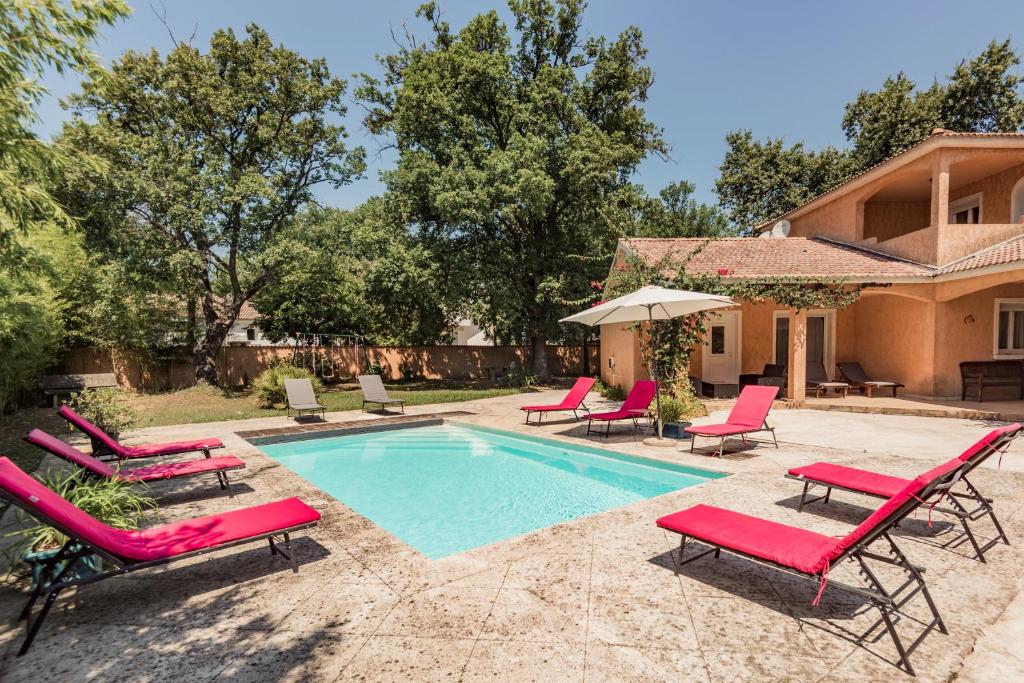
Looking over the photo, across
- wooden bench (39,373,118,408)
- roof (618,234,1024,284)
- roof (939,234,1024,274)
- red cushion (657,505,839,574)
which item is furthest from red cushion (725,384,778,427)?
wooden bench (39,373,118,408)

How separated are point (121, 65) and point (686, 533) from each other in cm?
2567

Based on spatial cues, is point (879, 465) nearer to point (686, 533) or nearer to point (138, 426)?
point (686, 533)

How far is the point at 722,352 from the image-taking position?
16.5m

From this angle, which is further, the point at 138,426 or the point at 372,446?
the point at 138,426

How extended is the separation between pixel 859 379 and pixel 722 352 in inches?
155

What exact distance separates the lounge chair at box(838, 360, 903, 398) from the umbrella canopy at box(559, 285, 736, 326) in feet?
27.4

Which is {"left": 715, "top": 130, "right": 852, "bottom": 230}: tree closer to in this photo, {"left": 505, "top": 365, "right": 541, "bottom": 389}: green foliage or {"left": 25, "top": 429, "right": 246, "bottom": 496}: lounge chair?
{"left": 505, "top": 365, "right": 541, "bottom": 389}: green foliage

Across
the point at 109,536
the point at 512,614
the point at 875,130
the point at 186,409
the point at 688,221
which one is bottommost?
the point at 186,409

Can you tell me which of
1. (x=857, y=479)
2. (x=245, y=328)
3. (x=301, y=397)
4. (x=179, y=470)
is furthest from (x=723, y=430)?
(x=245, y=328)

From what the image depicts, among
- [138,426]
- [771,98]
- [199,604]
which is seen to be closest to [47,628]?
[199,604]

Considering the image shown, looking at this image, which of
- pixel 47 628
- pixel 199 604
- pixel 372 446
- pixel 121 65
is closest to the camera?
pixel 47 628

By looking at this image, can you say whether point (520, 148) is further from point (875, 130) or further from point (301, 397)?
point (875, 130)

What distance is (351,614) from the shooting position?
340 centimetres

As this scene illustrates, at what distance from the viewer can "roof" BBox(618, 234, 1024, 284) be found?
1262cm
